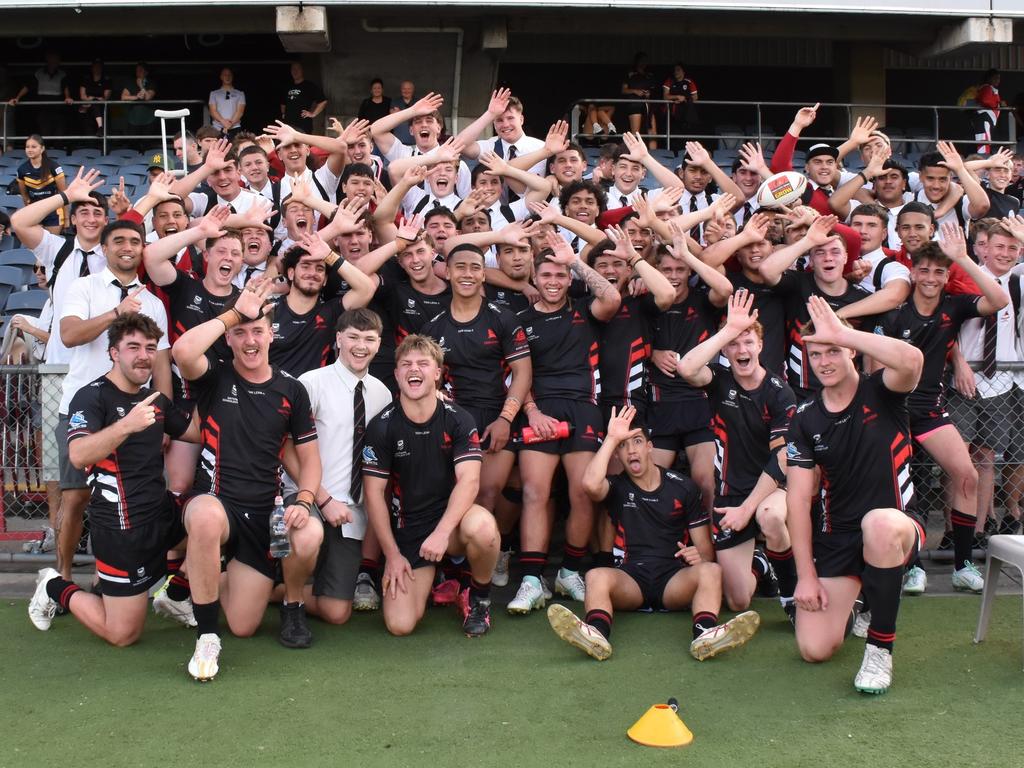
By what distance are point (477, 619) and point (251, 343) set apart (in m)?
1.97

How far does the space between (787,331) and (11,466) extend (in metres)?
5.20

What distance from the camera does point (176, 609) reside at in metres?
6.44

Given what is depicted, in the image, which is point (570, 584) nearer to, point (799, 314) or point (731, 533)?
point (731, 533)

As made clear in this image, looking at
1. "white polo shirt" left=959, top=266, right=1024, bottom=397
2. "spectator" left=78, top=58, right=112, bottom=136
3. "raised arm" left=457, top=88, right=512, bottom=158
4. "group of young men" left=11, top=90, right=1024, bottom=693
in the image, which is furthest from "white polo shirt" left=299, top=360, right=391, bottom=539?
"spectator" left=78, top=58, right=112, bottom=136

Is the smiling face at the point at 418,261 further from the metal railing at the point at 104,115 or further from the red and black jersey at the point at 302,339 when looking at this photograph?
the metal railing at the point at 104,115

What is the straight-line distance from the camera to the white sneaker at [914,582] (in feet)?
22.5

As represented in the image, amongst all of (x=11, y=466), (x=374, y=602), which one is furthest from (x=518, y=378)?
(x=11, y=466)

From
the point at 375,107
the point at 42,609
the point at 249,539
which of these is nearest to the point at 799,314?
the point at 249,539

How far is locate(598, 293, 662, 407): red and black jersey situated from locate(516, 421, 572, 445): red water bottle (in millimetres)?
Answer: 429

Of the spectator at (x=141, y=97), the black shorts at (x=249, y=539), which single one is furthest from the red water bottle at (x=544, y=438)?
the spectator at (x=141, y=97)

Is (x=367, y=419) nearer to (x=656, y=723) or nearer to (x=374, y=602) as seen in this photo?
(x=374, y=602)

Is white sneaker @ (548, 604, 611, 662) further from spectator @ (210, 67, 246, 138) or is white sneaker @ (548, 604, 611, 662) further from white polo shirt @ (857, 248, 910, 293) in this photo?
spectator @ (210, 67, 246, 138)

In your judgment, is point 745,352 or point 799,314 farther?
point 799,314

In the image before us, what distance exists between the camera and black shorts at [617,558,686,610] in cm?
644
